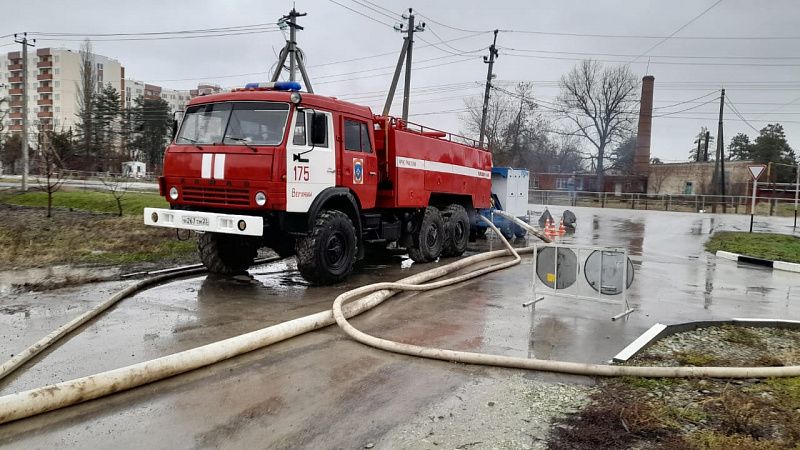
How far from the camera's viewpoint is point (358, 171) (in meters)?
9.12

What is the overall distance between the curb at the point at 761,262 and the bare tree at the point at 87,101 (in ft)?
185

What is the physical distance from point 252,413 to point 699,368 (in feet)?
12.2

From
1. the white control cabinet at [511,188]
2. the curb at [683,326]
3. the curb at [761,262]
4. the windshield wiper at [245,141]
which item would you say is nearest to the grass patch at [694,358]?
the curb at [683,326]

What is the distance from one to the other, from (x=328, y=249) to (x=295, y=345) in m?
2.86

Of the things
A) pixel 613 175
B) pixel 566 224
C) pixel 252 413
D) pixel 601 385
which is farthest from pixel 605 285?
pixel 613 175

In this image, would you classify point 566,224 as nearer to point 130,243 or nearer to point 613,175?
point 130,243

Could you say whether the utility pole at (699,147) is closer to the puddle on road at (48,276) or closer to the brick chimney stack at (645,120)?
the brick chimney stack at (645,120)

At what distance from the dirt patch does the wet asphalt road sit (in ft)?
2.17

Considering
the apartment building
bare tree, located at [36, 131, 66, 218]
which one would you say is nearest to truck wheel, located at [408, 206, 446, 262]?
bare tree, located at [36, 131, 66, 218]

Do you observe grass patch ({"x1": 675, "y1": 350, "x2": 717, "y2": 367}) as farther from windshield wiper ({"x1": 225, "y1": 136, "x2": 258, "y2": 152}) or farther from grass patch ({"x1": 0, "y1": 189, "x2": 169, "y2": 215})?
grass patch ({"x1": 0, "y1": 189, "x2": 169, "y2": 215})

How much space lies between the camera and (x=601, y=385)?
4.66 meters

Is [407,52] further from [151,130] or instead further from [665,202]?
[151,130]

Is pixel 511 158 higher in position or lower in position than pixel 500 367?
higher

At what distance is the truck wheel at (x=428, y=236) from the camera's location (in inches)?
441
